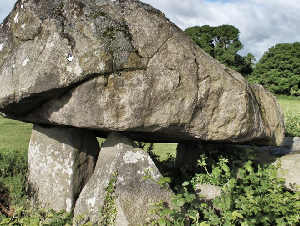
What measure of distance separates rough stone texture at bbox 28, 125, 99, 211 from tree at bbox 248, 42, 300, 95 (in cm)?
2998

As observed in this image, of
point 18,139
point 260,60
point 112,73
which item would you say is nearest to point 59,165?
point 112,73

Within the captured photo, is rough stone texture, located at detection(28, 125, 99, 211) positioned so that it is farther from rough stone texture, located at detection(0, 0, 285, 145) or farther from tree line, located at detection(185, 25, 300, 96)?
tree line, located at detection(185, 25, 300, 96)

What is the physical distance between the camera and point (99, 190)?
11.0 ft

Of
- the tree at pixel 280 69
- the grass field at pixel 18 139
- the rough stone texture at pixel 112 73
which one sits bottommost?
the grass field at pixel 18 139

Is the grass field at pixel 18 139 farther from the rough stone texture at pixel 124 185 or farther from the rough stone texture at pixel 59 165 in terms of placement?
the rough stone texture at pixel 124 185

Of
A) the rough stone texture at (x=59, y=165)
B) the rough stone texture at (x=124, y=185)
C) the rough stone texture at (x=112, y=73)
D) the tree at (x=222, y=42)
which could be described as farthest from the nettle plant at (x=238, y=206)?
the tree at (x=222, y=42)

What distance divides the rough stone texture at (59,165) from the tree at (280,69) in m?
30.0

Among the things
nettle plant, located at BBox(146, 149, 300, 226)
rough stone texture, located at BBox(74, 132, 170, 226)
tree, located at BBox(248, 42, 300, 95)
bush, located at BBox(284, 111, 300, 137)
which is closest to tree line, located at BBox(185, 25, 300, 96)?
tree, located at BBox(248, 42, 300, 95)

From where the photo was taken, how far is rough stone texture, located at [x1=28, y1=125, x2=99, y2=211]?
395 centimetres

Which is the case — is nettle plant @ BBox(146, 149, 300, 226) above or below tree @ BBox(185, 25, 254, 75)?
below

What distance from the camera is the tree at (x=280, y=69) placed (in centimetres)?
A: 3155

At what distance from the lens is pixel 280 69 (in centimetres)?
3347

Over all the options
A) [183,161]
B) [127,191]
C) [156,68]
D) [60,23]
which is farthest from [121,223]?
[183,161]

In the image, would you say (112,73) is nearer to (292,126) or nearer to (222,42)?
A: (292,126)
